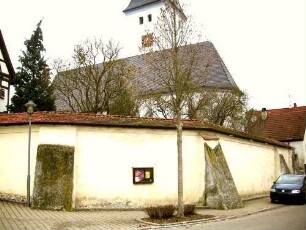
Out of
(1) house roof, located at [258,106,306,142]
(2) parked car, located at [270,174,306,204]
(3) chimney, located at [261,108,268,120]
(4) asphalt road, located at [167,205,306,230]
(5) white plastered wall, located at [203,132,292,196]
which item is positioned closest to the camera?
(4) asphalt road, located at [167,205,306,230]

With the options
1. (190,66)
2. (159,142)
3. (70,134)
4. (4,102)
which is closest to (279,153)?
(159,142)

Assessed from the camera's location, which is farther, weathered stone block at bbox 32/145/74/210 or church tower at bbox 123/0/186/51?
church tower at bbox 123/0/186/51

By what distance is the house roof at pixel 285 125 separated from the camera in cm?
4412

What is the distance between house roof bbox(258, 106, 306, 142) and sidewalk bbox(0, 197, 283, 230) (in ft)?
95.3

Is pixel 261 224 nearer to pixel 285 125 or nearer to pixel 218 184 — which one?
pixel 218 184

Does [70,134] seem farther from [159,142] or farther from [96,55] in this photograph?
[96,55]

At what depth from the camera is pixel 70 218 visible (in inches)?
555

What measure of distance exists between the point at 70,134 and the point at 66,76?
16203 millimetres

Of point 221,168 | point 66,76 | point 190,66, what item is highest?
point 66,76

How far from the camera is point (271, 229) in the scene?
1158 cm

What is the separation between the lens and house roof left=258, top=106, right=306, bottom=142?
145 ft

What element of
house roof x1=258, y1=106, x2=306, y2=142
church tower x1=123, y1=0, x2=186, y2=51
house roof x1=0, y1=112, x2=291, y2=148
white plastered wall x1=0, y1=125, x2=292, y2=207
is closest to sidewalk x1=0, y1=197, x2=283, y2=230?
A: white plastered wall x1=0, y1=125, x2=292, y2=207

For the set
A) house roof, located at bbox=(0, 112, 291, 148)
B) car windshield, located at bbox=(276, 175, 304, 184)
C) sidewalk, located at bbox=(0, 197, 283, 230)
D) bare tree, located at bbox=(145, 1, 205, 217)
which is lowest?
sidewalk, located at bbox=(0, 197, 283, 230)

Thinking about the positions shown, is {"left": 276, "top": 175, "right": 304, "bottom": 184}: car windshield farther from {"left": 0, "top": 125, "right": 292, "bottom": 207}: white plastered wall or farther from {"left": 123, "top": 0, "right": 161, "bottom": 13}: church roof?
{"left": 123, "top": 0, "right": 161, "bottom": 13}: church roof
